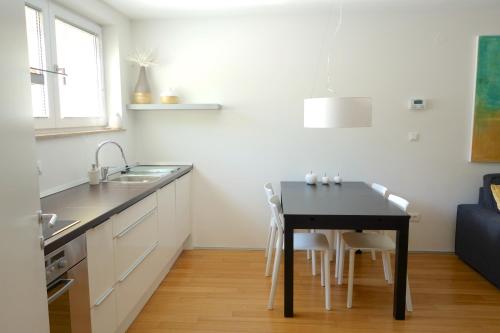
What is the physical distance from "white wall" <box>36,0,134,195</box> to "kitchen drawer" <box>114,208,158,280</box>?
66 centimetres

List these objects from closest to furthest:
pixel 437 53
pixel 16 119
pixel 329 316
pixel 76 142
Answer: pixel 16 119 < pixel 329 316 < pixel 76 142 < pixel 437 53

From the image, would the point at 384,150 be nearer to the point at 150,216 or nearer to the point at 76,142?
the point at 150,216

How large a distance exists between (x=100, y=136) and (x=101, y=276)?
66.2 inches

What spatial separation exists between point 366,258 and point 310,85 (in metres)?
1.86

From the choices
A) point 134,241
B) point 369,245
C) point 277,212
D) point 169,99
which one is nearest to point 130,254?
point 134,241

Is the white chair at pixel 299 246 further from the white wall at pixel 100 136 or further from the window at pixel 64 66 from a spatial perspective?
the window at pixel 64 66

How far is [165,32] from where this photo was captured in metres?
4.17

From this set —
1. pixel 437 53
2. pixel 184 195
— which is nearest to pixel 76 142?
pixel 184 195

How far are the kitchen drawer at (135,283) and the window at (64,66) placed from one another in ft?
3.98

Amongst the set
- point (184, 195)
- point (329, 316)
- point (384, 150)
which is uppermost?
point (384, 150)

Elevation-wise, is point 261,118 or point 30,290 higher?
point 261,118

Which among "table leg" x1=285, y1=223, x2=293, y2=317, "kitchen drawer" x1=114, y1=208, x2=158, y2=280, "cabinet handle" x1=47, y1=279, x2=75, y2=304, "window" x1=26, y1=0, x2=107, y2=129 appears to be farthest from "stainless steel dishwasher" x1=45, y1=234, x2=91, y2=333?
"table leg" x1=285, y1=223, x2=293, y2=317

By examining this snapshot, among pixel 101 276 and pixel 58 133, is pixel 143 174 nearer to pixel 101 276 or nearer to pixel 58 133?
pixel 58 133

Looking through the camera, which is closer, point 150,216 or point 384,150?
point 150,216
